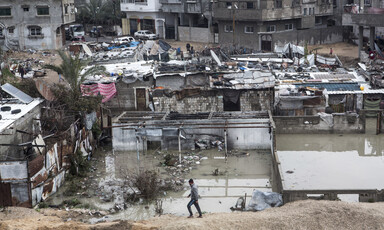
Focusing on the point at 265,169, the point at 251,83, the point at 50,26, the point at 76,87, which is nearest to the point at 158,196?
the point at 265,169

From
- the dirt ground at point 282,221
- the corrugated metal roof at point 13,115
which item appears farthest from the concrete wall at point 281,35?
the dirt ground at point 282,221

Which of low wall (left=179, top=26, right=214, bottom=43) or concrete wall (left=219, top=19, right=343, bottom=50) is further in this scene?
low wall (left=179, top=26, right=214, bottom=43)

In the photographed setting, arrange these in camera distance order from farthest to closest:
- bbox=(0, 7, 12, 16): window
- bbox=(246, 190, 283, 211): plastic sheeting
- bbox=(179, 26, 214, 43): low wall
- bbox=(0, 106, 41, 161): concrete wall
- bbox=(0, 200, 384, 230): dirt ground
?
bbox=(179, 26, 214, 43): low wall
bbox=(0, 7, 12, 16): window
bbox=(0, 106, 41, 161): concrete wall
bbox=(246, 190, 283, 211): plastic sheeting
bbox=(0, 200, 384, 230): dirt ground

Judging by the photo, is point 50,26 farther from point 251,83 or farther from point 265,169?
point 265,169

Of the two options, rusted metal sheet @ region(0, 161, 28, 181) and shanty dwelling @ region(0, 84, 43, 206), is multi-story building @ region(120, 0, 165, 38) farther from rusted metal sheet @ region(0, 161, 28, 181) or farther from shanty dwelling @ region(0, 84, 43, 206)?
rusted metal sheet @ region(0, 161, 28, 181)

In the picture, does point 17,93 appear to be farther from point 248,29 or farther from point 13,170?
point 248,29

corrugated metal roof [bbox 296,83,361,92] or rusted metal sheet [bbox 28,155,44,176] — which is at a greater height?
corrugated metal roof [bbox 296,83,361,92]

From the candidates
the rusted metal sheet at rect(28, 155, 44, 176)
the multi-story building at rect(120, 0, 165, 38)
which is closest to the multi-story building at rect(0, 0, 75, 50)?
the multi-story building at rect(120, 0, 165, 38)

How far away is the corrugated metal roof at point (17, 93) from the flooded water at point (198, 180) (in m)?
3.23

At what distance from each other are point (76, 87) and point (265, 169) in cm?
770

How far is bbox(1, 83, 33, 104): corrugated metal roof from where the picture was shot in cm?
1978

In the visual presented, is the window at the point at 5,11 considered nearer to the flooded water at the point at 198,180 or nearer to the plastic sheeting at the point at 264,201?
the flooded water at the point at 198,180

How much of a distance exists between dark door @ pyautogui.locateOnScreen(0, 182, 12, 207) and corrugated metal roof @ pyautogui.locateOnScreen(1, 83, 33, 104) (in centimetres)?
509

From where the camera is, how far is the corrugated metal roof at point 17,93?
1978 centimetres
